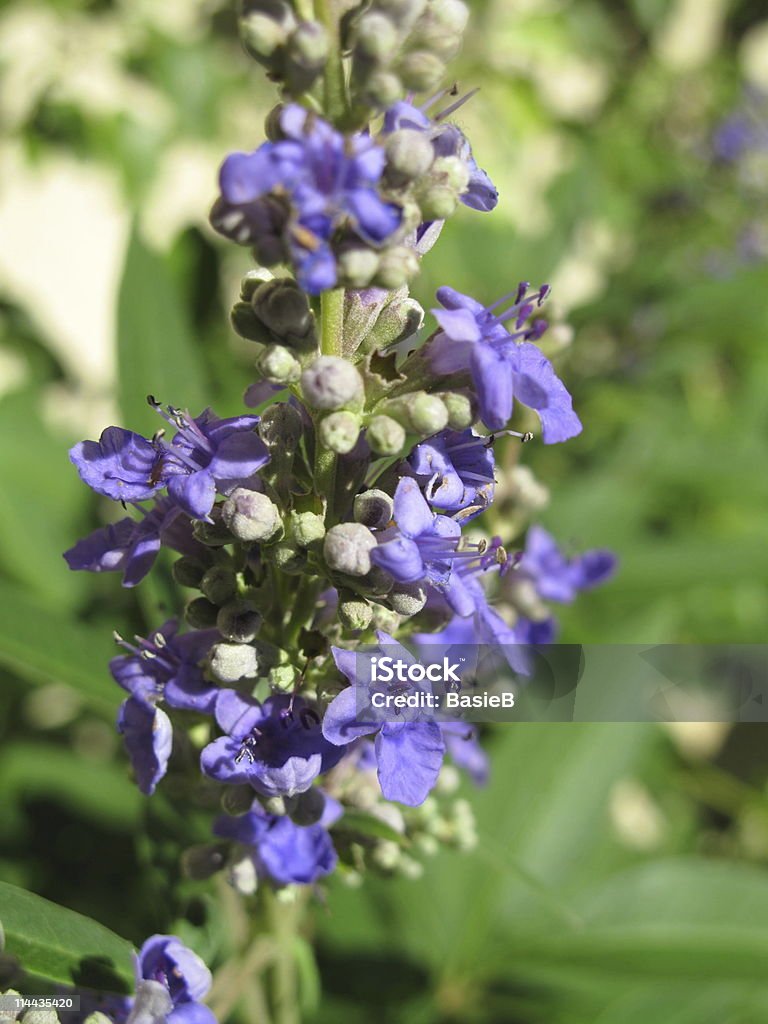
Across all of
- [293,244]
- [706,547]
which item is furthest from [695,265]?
[293,244]

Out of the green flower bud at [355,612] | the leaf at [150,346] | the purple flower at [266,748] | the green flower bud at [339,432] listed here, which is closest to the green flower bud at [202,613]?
the purple flower at [266,748]

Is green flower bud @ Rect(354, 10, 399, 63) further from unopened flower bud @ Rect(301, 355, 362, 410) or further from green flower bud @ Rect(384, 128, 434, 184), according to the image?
unopened flower bud @ Rect(301, 355, 362, 410)

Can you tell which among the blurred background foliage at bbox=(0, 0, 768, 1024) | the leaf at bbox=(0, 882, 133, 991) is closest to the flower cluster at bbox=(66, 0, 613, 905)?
the leaf at bbox=(0, 882, 133, 991)

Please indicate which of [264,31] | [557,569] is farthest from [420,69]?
[557,569]

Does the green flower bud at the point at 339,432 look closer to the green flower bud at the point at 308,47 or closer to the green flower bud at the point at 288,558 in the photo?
the green flower bud at the point at 288,558

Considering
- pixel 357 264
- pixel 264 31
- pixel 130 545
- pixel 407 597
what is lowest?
pixel 407 597

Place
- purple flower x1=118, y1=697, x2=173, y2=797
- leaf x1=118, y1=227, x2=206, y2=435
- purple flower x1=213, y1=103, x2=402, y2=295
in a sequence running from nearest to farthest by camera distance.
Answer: purple flower x1=213, y1=103, x2=402, y2=295 → purple flower x1=118, y1=697, x2=173, y2=797 → leaf x1=118, y1=227, x2=206, y2=435

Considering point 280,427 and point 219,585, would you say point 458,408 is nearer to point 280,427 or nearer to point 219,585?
point 280,427
